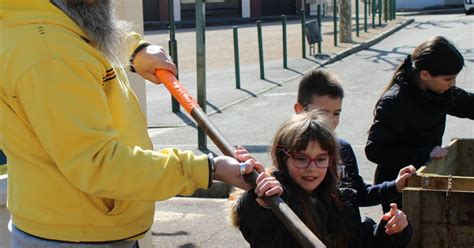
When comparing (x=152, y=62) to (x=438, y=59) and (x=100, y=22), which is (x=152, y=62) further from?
(x=438, y=59)

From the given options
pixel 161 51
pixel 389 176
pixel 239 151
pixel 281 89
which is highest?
pixel 161 51

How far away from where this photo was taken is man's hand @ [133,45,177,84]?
9.38ft

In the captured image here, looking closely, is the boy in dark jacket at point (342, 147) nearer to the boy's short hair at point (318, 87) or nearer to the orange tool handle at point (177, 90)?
the boy's short hair at point (318, 87)

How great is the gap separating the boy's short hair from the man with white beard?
125cm

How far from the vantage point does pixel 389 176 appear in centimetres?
401

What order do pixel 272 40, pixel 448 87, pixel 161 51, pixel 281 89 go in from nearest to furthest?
pixel 161 51 → pixel 448 87 → pixel 281 89 → pixel 272 40

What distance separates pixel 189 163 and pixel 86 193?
319 millimetres

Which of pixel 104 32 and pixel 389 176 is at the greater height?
pixel 104 32

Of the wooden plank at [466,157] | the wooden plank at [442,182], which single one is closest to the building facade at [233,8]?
the wooden plank at [466,157]

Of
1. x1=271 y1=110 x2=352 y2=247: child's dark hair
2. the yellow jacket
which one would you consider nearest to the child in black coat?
x1=271 y1=110 x2=352 y2=247: child's dark hair

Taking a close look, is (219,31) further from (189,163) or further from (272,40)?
(189,163)

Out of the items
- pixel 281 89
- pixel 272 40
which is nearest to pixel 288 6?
pixel 272 40

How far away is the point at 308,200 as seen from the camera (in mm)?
2691

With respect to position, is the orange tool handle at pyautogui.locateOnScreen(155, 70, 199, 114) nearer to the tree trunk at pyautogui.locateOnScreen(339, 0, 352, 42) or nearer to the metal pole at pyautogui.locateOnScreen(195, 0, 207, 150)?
the metal pole at pyautogui.locateOnScreen(195, 0, 207, 150)
